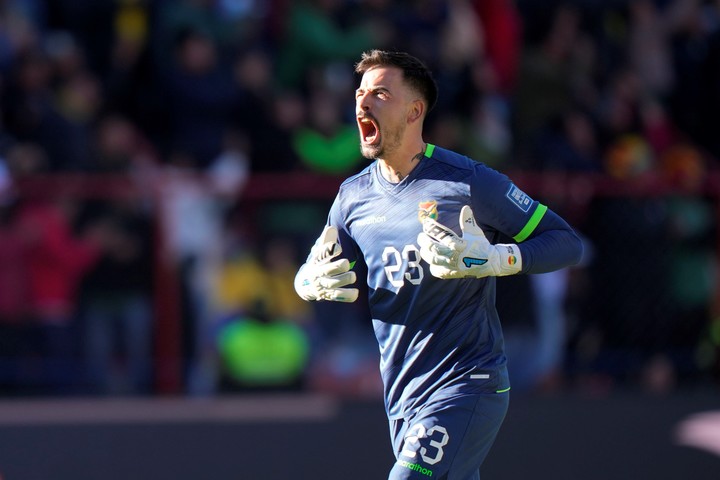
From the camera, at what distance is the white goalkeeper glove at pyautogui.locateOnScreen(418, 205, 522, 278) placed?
14.1ft

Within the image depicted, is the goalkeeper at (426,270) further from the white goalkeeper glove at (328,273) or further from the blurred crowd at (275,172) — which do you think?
the blurred crowd at (275,172)

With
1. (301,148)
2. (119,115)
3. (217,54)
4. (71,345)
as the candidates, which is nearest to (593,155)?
(301,148)

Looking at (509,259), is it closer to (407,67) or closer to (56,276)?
(407,67)

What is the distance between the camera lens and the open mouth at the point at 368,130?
4.67 meters

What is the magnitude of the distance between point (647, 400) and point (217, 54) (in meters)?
4.76

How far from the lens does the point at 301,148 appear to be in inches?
380

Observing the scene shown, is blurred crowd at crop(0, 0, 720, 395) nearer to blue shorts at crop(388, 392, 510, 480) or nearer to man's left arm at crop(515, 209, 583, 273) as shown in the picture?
blue shorts at crop(388, 392, 510, 480)

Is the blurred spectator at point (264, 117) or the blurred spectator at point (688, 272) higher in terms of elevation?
the blurred spectator at point (264, 117)

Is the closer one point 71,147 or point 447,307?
point 447,307

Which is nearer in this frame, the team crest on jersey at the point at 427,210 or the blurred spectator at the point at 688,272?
the team crest on jersey at the point at 427,210

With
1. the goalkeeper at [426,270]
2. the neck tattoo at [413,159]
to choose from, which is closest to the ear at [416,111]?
the goalkeeper at [426,270]

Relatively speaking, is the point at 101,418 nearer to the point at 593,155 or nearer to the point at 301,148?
the point at 301,148

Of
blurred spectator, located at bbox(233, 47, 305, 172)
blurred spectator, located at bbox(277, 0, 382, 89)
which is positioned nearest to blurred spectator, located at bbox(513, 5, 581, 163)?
blurred spectator, located at bbox(277, 0, 382, 89)

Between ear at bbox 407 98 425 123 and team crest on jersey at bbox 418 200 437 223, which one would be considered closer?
team crest on jersey at bbox 418 200 437 223
